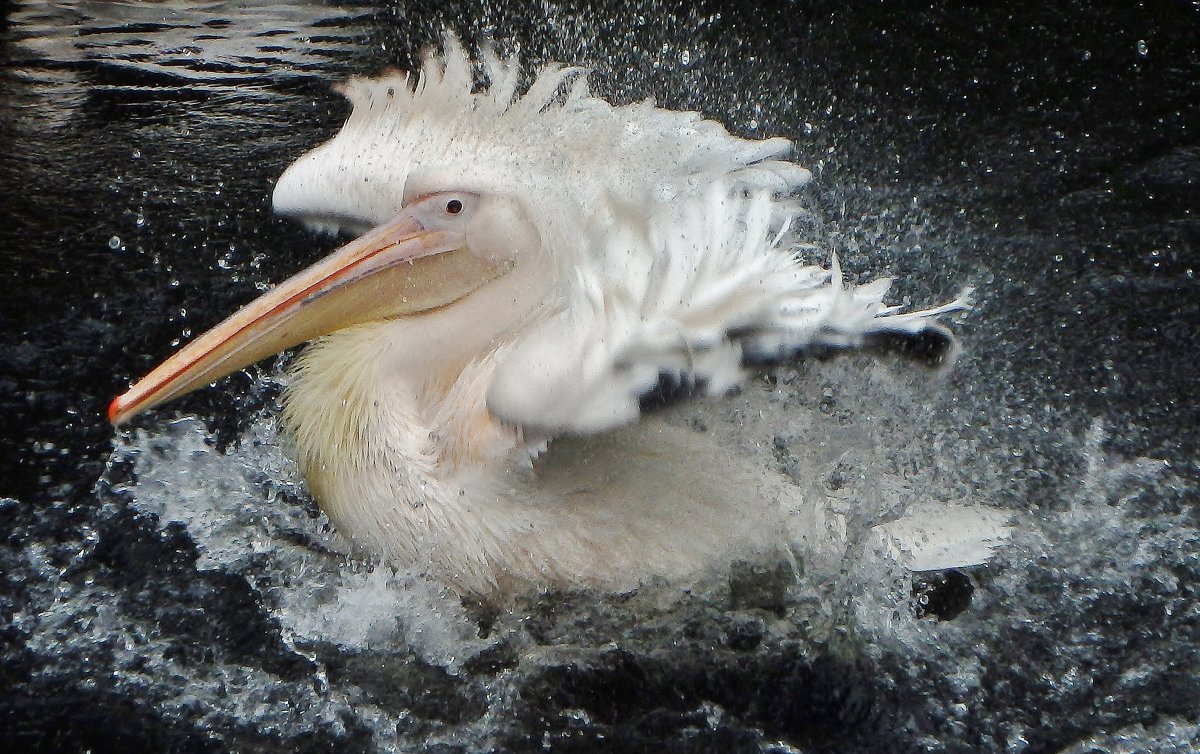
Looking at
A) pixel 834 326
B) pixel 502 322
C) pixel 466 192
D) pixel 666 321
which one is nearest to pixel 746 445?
pixel 834 326

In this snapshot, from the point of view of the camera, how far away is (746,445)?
9.67 ft

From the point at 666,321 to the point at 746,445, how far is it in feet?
2.51

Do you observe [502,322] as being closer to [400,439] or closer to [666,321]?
[400,439]

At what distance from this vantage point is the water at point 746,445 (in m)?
2.63

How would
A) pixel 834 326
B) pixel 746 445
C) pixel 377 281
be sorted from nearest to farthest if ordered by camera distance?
pixel 834 326, pixel 377 281, pixel 746 445

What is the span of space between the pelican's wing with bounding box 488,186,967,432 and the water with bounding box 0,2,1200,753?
345mm

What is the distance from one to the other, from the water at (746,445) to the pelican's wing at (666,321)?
13.6 inches

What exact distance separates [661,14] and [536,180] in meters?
3.19

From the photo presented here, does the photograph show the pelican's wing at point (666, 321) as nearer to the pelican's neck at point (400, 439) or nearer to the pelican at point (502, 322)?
the pelican at point (502, 322)

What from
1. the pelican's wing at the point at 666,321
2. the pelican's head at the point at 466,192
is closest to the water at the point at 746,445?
the pelican's wing at the point at 666,321

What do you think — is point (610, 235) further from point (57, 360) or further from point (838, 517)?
point (57, 360)

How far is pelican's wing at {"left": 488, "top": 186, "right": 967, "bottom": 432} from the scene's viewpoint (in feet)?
7.41

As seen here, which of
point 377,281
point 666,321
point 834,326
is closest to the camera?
point 666,321

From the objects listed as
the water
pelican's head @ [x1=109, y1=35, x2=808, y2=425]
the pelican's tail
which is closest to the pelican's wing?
the pelican's tail
